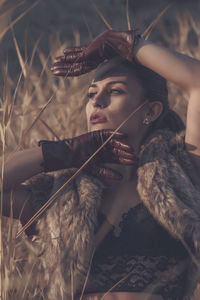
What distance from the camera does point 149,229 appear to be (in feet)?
7.44

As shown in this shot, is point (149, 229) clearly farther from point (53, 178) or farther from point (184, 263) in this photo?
point (53, 178)

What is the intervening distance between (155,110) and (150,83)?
0.14 metres

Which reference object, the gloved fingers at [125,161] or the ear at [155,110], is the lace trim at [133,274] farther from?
the ear at [155,110]

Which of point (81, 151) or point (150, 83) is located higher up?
point (150, 83)

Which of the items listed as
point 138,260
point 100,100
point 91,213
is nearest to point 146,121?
point 100,100

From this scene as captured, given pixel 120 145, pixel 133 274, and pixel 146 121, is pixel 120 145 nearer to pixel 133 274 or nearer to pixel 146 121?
pixel 146 121

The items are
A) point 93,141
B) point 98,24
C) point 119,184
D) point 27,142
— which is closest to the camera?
point 93,141

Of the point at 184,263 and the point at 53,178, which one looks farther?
the point at 53,178

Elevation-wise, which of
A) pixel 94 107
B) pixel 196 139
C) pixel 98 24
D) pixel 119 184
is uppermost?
pixel 98 24

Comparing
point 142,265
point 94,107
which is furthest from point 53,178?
point 142,265

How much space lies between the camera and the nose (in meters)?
2.42

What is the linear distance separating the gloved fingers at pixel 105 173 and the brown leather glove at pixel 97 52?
48 cm

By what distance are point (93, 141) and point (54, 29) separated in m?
7.96

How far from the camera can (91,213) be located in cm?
224
